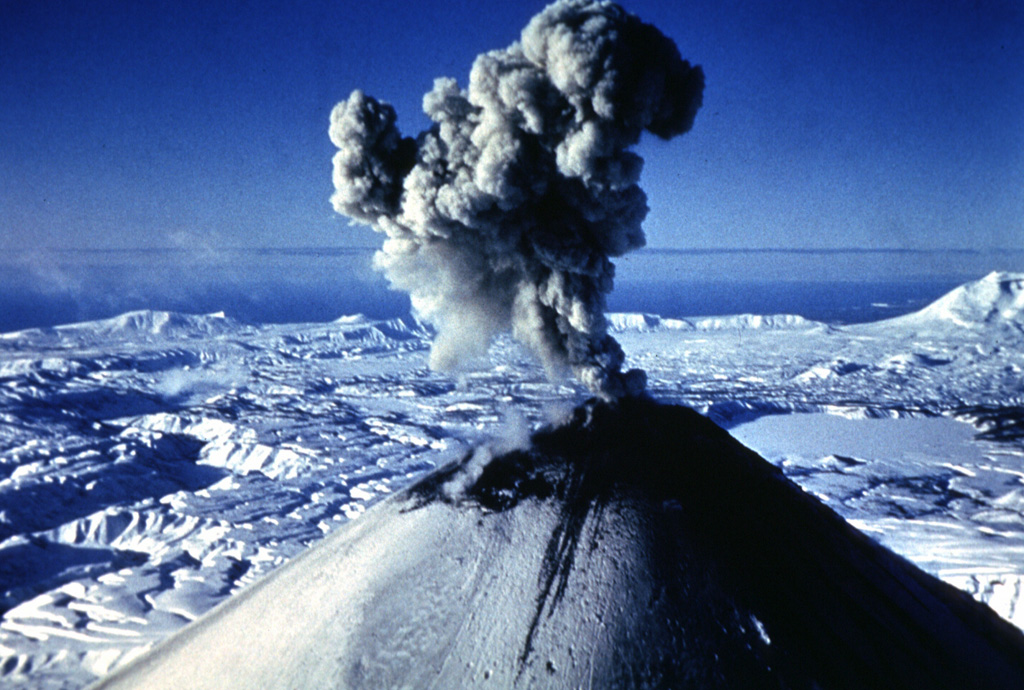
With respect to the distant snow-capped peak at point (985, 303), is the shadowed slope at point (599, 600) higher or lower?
lower

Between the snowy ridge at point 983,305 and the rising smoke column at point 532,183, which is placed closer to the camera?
the rising smoke column at point 532,183

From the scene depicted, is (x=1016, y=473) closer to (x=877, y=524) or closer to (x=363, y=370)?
(x=877, y=524)

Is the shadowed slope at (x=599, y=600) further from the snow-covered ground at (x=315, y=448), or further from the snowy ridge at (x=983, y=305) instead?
the snowy ridge at (x=983, y=305)

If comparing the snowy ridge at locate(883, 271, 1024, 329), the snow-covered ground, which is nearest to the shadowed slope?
the snow-covered ground

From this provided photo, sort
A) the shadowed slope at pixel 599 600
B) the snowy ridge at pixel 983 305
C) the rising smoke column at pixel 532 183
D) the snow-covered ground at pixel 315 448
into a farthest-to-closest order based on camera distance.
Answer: the snowy ridge at pixel 983 305 < the snow-covered ground at pixel 315 448 < the rising smoke column at pixel 532 183 < the shadowed slope at pixel 599 600

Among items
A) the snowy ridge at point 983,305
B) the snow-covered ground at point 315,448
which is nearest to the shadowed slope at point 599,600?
the snow-covered ground at point 315,448

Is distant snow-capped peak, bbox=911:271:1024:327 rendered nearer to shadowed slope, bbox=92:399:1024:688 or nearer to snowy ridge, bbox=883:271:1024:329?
snowy ridge, bbox=883:271:1024:329

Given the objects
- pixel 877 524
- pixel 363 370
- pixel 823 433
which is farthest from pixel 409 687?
pixel 363 370
